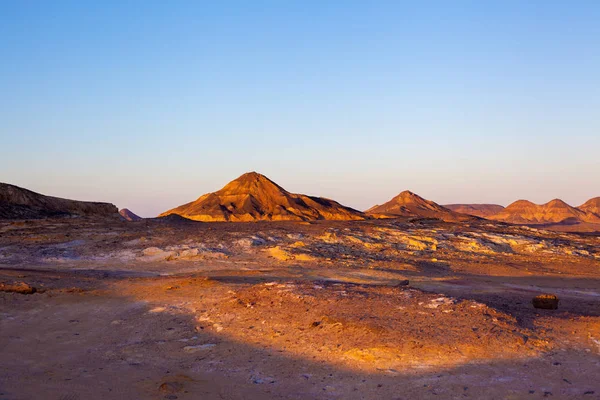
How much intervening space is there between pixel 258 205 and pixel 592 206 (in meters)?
86.6

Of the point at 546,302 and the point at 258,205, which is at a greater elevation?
the point at 258,205

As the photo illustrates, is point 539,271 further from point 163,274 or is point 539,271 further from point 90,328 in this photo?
point 90,328

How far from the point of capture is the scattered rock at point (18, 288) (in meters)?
11.0

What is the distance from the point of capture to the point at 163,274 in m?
15.6

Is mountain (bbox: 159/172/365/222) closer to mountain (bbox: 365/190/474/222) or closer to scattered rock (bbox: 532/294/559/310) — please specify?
mountain (bbox: 365/190/474/222)

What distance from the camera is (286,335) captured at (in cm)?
807

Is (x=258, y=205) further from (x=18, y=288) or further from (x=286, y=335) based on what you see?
(x=286, y=335)

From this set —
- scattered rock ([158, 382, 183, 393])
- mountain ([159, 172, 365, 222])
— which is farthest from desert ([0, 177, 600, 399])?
mountain ([159, 172, 365, 222])

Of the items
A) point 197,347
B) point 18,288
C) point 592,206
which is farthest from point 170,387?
point 592,206

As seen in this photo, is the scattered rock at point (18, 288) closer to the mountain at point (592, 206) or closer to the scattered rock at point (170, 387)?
the scattered rock at point (170, 387)

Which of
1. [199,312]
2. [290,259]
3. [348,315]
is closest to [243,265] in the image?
[290,259]

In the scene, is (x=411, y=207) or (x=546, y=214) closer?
(x=411, y=207)

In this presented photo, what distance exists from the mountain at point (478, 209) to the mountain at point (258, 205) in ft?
258

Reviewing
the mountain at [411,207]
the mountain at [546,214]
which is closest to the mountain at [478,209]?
the mountain at [546,214]
